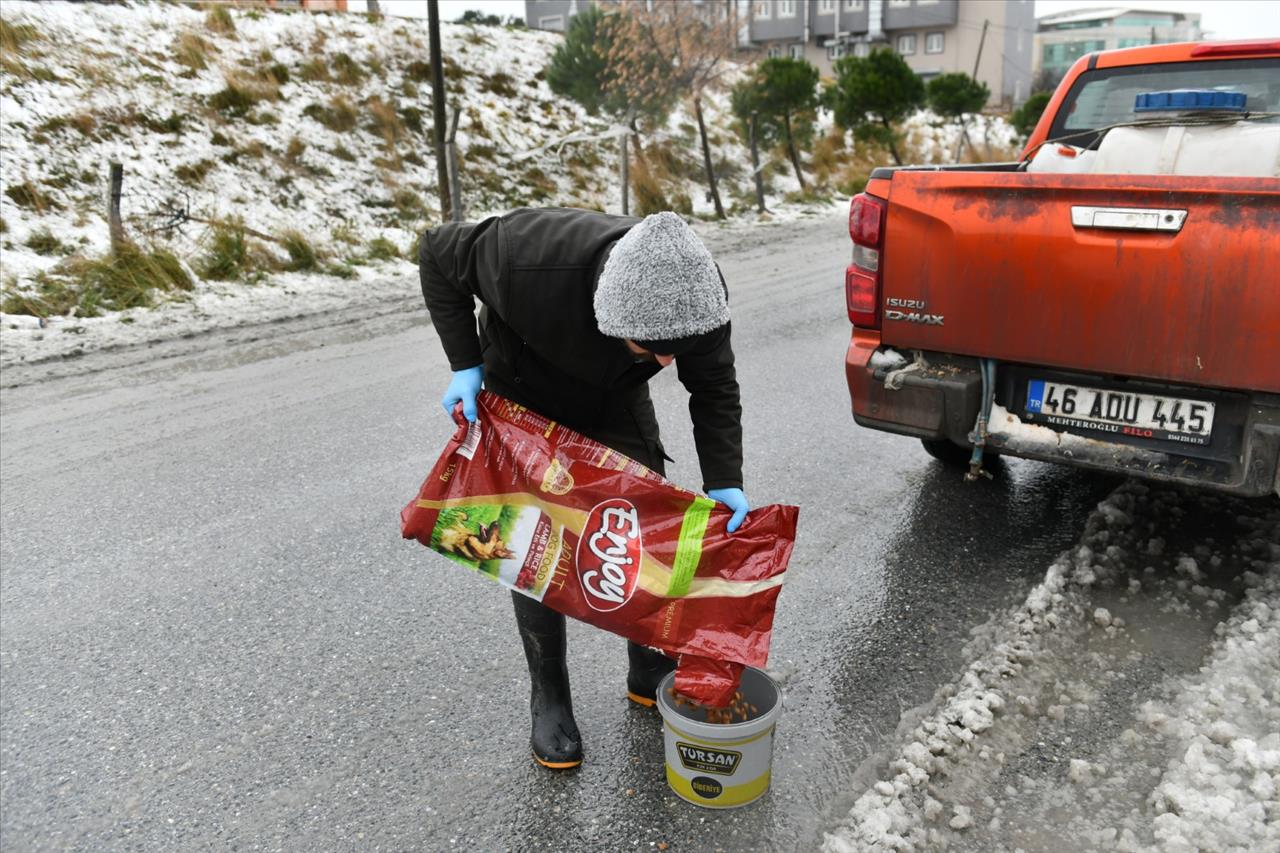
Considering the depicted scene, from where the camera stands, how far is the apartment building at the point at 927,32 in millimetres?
56875

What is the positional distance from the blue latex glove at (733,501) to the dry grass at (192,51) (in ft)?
55.7

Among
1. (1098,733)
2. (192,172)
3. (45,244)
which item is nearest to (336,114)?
(192,172)

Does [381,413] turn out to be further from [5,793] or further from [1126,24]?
[1126,24]

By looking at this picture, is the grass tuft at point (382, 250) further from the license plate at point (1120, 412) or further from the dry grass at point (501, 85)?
the dry grass at point (501, 85)

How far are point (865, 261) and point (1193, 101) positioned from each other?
154cm

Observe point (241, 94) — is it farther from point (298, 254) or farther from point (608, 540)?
point (608, 540)

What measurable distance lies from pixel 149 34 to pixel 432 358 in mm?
13685

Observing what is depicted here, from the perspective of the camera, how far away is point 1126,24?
80.8 metres

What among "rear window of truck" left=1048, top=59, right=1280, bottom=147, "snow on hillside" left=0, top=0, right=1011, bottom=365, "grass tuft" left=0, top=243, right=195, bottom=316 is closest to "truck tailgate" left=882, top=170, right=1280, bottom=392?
"rear window of truck" left=1048, top=59, right=1280, bottom=147

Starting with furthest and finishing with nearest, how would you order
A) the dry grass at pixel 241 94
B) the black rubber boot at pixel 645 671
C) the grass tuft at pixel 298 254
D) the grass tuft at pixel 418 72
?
the grass tuft at pixel 418 72
the dry grass at pixel 241 94
the grass tuft at pixel 298 254
the black rubber boot at pixel 645 671

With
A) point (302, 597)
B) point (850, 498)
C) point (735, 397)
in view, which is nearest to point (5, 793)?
point (302, 597)

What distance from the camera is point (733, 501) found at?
7.97ft

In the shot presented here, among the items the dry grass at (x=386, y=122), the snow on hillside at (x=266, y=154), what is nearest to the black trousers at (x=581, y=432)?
the snow on hillside at (x=266, y=154)

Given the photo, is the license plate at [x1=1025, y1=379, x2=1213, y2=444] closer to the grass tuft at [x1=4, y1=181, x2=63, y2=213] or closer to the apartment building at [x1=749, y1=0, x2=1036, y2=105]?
the grass tuft at [x1=4, y1=181, x2=63, y2=213]
